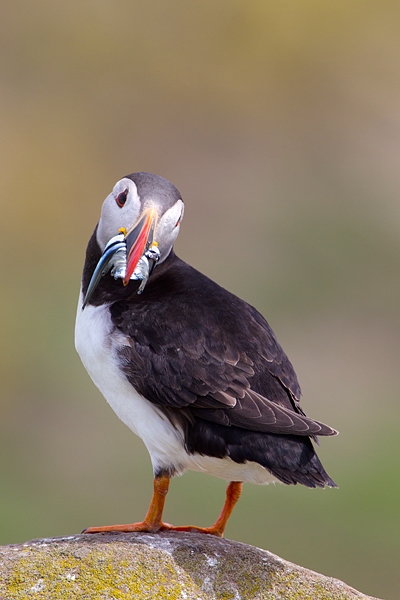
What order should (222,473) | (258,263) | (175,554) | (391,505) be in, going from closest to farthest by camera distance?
(175,554) < (222,473) < (391,505) < (258,263)

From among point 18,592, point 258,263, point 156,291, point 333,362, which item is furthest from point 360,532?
point 18,592

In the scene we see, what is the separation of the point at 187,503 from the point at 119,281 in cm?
857

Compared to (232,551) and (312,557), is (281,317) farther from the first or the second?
(232,551)

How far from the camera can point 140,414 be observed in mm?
5637

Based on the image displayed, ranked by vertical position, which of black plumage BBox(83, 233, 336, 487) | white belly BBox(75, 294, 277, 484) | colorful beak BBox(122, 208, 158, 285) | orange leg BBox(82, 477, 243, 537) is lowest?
orange leg BBox(82, 477, 243, 537)

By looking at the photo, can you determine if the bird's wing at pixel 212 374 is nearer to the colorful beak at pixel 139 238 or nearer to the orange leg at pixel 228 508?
the colorful beak at pixel 139 238

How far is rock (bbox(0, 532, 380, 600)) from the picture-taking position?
470 cm

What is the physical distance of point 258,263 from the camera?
19.3 m

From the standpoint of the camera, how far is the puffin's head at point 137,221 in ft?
18.6

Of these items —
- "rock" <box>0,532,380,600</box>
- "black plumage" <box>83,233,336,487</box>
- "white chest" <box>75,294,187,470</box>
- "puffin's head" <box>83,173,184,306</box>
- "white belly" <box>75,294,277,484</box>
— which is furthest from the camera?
"puffin's head" <box>83,173,184,306</box>

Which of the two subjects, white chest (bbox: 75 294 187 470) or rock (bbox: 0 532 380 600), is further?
white chest (bbox: 75 294 187 470)

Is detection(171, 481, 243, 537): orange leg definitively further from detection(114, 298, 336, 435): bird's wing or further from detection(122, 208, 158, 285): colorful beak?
detection(122, 208, 158, 285): colorful beak

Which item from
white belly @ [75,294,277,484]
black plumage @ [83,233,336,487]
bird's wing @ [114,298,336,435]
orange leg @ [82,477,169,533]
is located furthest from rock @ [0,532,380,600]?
bird's wing @ [114,298,336,435]

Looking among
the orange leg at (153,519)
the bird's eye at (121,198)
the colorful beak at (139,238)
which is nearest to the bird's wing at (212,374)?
the colorful beak at (139,238)
